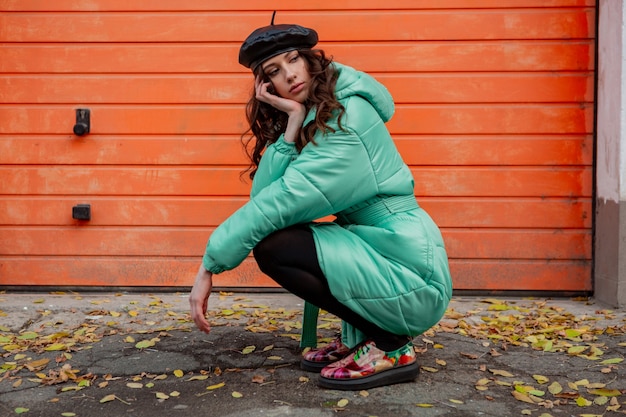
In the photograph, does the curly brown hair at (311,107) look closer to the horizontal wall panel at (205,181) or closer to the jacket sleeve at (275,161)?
the jacket sleeve at (275,161)

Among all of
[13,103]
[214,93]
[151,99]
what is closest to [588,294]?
[214,93]

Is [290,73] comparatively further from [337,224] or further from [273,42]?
[337,224]

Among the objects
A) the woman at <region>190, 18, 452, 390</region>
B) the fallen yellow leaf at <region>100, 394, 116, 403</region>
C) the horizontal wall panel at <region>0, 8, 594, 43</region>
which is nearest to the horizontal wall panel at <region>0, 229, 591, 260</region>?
the horizontal wall panel at <region>0, 8, 594, 43</region>

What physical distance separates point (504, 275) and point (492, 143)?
3.04ft

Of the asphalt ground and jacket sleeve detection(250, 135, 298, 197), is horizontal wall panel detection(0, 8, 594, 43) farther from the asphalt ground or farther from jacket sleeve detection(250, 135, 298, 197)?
jacket sleeve detection(250, 135, 298, 197)

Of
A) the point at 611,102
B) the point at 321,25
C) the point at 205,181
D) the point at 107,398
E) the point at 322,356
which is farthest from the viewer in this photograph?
the point at 205,181

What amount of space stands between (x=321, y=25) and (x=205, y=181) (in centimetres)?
135

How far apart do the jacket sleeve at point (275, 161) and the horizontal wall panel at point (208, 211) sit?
84.0 inches

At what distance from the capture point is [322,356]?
3.68 m

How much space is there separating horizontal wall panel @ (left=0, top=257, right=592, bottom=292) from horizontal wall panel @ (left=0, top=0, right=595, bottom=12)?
1758 millimetres

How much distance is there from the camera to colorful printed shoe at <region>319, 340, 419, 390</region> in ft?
11.1

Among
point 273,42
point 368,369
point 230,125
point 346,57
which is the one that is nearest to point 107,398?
point 368,369

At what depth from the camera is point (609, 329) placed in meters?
4.54

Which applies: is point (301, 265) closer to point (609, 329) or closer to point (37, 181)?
point (609, 329)
